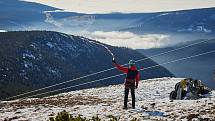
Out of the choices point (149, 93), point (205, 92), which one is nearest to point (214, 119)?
point (205, 92)

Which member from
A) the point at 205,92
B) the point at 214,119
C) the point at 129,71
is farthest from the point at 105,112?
the point at 205,92

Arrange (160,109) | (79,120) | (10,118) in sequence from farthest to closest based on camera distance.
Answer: (10,118), (160,109), (79,120)

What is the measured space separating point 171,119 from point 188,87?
1440cm

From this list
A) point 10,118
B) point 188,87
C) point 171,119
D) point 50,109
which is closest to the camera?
point 171,119

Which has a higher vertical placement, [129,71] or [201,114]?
[129,71]

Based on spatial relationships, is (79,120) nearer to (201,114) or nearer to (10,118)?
(201,114)

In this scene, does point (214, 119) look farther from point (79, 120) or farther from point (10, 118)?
point (10, 118)

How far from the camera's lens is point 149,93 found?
171 ft

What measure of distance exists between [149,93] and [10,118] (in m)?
22.9

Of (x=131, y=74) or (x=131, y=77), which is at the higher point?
(x=131, y=74)

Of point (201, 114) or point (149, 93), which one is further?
point (149, 93)

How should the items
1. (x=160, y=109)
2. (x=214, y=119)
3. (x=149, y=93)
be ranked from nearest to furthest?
1. (x=214, y=119)
2. (x=160, y=109)
3. (x=149, y=93)

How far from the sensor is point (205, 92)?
42875 mm

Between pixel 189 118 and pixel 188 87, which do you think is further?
pixel 188 87
